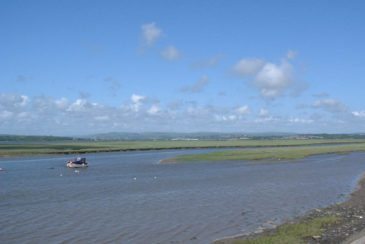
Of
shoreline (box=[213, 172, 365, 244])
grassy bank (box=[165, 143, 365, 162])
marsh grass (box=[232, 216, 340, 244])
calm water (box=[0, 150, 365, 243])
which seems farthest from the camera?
grassy bank (box=[165, 143, 365, 162])

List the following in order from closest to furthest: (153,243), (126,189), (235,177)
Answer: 1. (153,243)
2. (126,189)
3. (235,177)

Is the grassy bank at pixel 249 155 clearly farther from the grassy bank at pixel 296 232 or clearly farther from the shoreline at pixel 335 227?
the grassy bank at pixel 296 232

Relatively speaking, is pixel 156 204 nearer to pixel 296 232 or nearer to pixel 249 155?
pixel 296 232

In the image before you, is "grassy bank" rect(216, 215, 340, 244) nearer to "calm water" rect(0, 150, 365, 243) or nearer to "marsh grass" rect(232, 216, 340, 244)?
"marsh grass" rect(232, 216, 340, 244)

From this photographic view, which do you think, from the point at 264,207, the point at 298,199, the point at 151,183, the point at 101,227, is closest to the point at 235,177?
the point at 151,183

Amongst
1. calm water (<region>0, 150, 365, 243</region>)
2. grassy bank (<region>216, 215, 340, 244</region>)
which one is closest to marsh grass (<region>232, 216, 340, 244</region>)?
grassy bank (<region>216, 215, 340, 244</region>)

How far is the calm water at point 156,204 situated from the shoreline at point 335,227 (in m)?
1.29

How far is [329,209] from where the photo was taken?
30.7 metres

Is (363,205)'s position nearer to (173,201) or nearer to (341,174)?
(173,201)

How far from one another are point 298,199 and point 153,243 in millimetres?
16721

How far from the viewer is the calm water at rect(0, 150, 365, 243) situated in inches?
1012

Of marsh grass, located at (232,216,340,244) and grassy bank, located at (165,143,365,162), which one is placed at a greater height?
grassy bank, located at (165,143,365,162)

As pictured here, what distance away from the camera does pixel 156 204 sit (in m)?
35.1

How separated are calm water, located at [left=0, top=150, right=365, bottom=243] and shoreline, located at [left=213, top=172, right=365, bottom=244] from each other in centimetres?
Answer: 129
